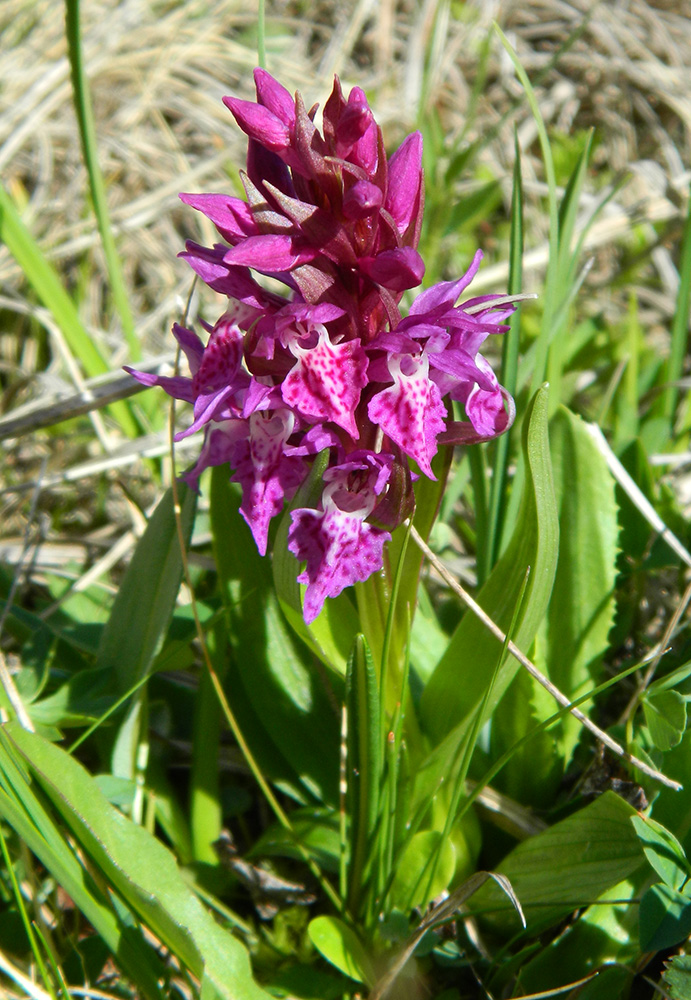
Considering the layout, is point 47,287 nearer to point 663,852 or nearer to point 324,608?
point 324,608

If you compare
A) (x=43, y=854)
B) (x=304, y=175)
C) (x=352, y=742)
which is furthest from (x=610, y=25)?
(x=43, y=854)

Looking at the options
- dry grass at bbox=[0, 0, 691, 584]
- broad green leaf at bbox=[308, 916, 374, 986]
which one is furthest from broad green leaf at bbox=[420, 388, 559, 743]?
dry grass at bbox=[0, 0, 691, 584]

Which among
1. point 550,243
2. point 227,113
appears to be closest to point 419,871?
point 550,243

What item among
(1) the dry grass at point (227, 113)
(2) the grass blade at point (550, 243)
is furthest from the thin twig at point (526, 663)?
(1) the dry grass at point (227, 113)

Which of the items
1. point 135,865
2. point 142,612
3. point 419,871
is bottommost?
point 419,871

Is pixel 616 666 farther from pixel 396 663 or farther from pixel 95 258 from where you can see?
pixel 95 258
